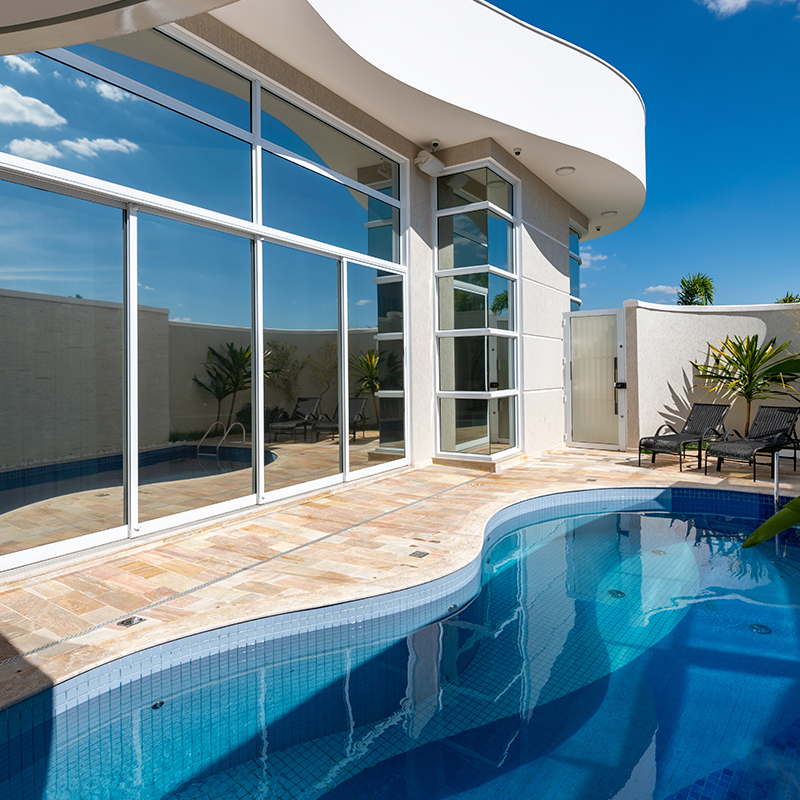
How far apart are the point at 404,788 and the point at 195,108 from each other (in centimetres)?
539

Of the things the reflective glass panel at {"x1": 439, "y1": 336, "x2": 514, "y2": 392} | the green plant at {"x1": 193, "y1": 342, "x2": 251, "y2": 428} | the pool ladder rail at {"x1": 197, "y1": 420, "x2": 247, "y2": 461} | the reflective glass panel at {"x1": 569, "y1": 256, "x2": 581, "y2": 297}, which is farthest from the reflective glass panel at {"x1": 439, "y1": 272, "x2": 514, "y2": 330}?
the pool ladder rail at {"x1": 197, "y1": 420, "x2": 247, "y2": 461}

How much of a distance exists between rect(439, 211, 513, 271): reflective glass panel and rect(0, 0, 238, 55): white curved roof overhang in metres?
6.93

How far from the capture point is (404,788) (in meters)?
2.27

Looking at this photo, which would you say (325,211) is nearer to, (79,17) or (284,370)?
(284,370)

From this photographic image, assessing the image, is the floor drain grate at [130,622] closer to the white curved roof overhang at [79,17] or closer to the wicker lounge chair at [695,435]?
the white curved roof overhang at [79,17]

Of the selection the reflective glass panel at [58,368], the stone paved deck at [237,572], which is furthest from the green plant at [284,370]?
the reflective glass panel at [58,368]

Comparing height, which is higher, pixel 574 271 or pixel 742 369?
pixel 574 271

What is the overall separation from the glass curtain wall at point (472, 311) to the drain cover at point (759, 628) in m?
4.81

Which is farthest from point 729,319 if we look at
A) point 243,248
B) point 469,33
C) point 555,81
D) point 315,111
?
point 243,248

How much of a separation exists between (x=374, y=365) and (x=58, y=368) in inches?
156

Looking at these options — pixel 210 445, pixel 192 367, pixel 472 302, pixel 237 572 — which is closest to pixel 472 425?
pixel 472 302

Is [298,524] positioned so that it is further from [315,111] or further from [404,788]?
[315,111]

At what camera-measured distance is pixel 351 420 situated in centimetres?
704

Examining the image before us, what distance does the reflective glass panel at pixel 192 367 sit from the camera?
4664 mm
